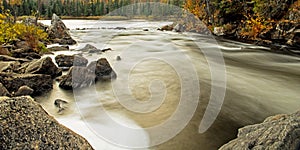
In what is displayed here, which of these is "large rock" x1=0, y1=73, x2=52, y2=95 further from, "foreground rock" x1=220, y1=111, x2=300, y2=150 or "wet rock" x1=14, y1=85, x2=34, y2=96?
"foreground rock" x1=220, y1=111, x2=300, y2=150

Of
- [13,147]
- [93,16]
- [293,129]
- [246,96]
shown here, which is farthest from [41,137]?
[93,16]

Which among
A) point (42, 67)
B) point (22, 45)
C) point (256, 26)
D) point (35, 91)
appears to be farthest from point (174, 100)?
point (256, 26)

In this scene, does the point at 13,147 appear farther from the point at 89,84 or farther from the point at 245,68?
the point at 245,68

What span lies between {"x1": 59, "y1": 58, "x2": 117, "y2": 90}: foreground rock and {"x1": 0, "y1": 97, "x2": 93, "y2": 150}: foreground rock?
451cm

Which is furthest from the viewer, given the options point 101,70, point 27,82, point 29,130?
point 101,70

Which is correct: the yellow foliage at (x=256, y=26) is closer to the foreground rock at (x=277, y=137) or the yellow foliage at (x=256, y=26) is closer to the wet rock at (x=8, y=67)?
the wet rock at (x=8, y=67)

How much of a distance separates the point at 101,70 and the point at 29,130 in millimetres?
5944

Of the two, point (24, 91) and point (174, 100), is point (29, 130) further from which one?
point (174, 100)

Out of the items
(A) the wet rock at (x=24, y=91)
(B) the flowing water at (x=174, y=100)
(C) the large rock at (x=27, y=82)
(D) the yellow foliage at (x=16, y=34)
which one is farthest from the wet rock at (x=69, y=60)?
(A) the wet rock at (x=24, y=91)

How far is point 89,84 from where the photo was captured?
7270 mm

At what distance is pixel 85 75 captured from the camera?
7312 millimetres

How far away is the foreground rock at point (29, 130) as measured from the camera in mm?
2109

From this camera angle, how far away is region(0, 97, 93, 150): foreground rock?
211 cm

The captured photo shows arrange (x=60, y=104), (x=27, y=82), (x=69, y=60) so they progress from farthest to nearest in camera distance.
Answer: (x=69, y=60)
(x=27, y=82)
(x=60, y=104)
